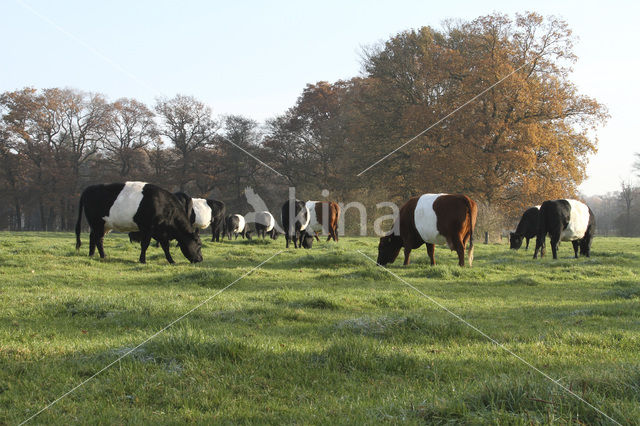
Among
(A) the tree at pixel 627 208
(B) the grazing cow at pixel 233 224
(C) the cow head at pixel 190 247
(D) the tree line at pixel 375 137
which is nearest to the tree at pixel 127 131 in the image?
(D) the tree line at pixel 375 137

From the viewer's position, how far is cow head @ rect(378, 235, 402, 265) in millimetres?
14812

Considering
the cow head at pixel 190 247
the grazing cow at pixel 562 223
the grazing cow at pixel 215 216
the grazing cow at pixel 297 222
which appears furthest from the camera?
the grazing cow at pixel 215 216

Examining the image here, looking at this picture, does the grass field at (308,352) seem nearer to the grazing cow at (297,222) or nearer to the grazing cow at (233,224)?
the grazing cow at (297,222)

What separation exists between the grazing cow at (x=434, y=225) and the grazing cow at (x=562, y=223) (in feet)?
16.8

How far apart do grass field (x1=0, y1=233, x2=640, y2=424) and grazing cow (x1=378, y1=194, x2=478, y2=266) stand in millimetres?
3033

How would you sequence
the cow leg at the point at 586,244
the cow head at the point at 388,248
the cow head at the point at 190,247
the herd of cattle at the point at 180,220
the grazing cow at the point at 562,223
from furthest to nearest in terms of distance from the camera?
the cow leg at the point at 586,244 → the grazing cow at the point at 562,223 → the cow head at the point at 388,248 → the cow head at the point at 190,247 → the herd of cattle at the point at 180,220

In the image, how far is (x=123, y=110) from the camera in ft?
168

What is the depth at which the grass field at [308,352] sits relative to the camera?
3377 mm

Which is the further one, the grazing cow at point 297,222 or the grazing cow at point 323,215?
the grazing cow at point 323,215

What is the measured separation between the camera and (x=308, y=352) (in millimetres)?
4875

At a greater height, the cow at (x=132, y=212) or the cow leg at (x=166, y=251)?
the cow at (x=132, y=212)

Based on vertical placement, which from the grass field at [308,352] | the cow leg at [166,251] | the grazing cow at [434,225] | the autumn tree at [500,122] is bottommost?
the grass field at [308,352]
